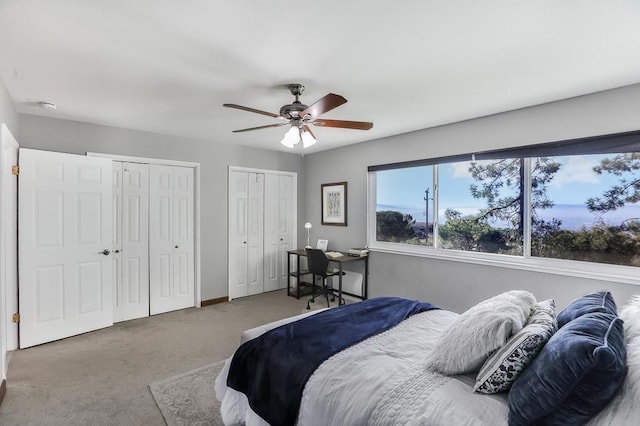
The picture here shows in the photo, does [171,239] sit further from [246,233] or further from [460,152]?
[460,152]

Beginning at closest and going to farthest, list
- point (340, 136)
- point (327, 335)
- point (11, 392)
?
1. point (327, 335)
2. point (11, 392)
3. point (340, 136)

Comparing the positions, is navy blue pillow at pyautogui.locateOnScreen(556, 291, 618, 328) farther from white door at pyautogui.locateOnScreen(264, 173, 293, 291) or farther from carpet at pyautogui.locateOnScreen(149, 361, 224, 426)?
white door at pyautogui.locateOnScreen(264, 173, 293, 291)

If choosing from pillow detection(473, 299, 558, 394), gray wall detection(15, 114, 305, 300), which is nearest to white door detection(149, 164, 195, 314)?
gray wall detection(15, 114, 305, 300)

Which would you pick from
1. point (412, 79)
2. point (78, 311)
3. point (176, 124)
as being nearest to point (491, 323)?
point (412, 79)

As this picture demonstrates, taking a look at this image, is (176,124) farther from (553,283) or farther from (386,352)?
(553,283)

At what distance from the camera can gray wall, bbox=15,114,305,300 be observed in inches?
136

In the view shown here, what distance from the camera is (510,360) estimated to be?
4.17 feet

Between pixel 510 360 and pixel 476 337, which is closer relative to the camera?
pixel 510 360

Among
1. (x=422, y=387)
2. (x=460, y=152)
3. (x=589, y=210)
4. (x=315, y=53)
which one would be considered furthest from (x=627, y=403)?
(x=460, y=152)

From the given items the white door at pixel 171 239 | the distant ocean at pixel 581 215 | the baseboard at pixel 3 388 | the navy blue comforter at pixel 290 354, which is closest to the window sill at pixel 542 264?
the distant ocean at pixel 581 215

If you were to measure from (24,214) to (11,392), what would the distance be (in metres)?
1.65

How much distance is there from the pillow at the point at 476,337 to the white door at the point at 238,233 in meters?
3.84

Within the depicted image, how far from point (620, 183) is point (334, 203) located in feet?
11.1

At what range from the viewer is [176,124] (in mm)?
3750
